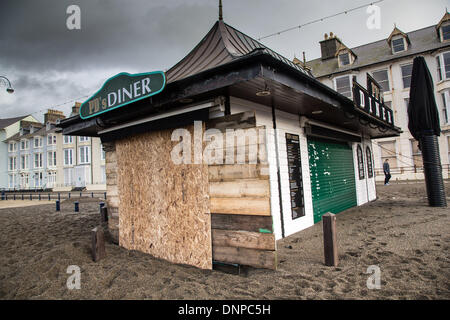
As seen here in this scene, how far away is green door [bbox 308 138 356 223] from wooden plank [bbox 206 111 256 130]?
403 cm

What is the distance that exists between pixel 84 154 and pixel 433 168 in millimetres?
37360

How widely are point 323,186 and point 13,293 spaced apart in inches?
293

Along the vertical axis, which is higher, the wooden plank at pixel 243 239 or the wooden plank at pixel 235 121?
the wooden plank at pixel 235 121

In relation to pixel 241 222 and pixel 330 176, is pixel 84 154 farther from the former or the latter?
pixel 241 222

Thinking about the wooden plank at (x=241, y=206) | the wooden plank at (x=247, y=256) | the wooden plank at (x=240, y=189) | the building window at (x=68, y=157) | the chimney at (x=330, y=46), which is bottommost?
the wooden plank at (x=247, y=256)

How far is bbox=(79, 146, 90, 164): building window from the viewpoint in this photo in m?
34.8

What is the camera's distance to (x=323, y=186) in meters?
7.84

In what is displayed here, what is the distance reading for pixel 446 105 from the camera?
1997cm

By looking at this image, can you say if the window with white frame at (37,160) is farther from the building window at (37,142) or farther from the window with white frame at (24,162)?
the window with white frame at (24,162)

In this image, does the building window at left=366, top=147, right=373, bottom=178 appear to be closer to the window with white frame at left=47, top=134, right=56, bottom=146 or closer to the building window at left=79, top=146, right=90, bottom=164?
the building window at left=79, top=146, right=90, bottom=164

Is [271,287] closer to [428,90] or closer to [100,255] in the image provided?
[100,255]

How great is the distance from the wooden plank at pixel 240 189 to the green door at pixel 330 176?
13.0 ft

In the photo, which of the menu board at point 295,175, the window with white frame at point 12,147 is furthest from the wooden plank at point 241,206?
the window with white frame at point 12,147

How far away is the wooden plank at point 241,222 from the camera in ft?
11.9
